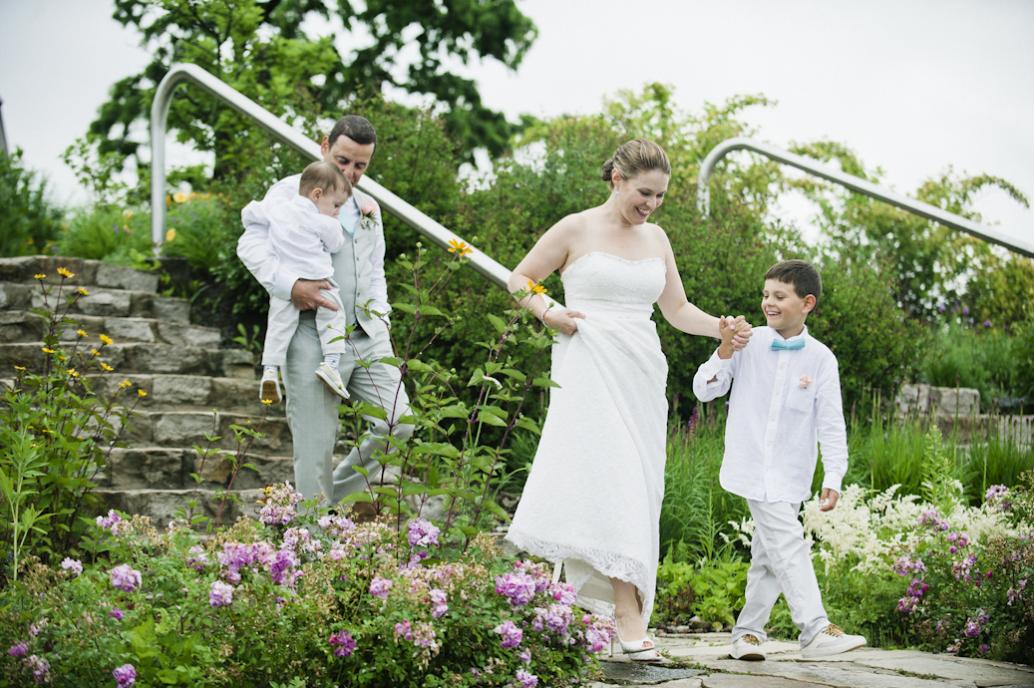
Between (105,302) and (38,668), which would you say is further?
(105,302)

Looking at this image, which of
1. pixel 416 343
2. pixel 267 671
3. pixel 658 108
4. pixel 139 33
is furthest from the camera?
pixel 658 108

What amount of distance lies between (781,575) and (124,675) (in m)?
2.37

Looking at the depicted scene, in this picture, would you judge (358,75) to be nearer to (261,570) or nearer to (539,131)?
(539,131)

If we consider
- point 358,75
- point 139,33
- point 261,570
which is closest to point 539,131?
point 358,75

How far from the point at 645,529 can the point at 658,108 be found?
15724 mm

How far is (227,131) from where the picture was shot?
1022cm

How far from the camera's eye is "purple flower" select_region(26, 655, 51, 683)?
8.27ft

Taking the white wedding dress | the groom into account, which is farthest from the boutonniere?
the white wedding dress

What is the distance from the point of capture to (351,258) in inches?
175

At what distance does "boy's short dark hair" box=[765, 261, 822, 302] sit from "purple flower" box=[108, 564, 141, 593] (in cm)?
255

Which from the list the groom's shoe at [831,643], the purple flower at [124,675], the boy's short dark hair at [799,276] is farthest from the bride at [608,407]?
the purple flower at [124,675]

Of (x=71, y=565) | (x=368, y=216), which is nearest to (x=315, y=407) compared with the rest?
(x=368, y=216)

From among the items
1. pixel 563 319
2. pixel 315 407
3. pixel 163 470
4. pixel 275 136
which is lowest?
pixel 163 470

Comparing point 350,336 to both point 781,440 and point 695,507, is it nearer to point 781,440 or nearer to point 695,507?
point 781,440
